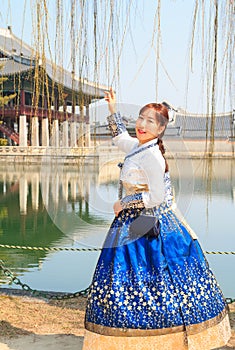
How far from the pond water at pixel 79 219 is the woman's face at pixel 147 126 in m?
0.20

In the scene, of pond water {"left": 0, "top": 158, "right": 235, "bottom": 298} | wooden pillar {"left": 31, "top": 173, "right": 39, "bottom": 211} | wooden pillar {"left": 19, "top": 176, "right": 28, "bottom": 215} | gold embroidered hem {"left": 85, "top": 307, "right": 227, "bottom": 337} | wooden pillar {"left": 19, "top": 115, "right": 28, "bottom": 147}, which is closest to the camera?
gold embroidered hem {"left": 85, "top": 307, "right": 227, "bottom": 337}

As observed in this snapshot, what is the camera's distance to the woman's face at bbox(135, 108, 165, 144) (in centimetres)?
186

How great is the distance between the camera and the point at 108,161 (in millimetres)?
2295

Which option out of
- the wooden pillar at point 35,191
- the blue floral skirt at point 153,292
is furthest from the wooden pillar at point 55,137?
the wooden pillar at point 35,191

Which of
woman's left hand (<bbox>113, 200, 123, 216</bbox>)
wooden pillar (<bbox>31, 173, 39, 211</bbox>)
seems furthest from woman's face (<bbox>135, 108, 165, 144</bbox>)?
wooden pillar (<bbox>31, 173, 39, 211</bbox>)

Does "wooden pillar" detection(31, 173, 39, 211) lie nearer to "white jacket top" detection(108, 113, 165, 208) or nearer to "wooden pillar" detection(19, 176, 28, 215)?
"wooden pillar" detection(19, 176, 28, 215)

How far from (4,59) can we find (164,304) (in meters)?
19.1

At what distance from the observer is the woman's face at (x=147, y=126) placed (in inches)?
73.2

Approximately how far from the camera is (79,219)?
110 inches

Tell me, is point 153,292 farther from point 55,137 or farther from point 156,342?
point 55,137

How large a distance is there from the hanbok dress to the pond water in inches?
5.9

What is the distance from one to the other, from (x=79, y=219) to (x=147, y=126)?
3.53 feet

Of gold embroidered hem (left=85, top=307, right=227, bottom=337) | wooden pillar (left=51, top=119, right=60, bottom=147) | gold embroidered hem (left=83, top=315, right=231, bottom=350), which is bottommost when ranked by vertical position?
gold embroidered hem (left=83, top=315, right=231, bottom=350)

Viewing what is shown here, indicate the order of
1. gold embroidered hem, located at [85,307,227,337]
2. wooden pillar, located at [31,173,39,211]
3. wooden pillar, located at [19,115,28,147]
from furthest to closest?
wooden pillar, located at [19,115,28,147] < wooden pillar, located at [31,173,39,211] < gold embroidered hem, located at [85,307,227,337]
